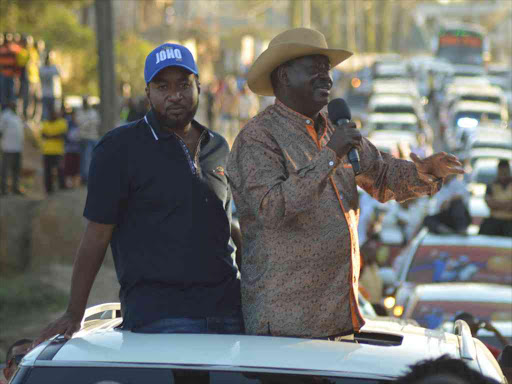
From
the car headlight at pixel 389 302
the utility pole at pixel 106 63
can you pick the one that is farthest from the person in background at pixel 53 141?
the car headlight at pixel 389 302

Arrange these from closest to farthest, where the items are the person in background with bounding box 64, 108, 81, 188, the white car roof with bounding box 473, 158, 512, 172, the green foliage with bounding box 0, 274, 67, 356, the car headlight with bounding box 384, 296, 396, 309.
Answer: the car headlight with bounding box 384, 296, 396, 309 < the green foliage with bounding box 0, 274, 67, 356 < the person in background with bounding box 64, 108, 81, 188 < the white car roof with bounding box 473, 158, 512, 172

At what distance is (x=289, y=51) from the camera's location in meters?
4.38

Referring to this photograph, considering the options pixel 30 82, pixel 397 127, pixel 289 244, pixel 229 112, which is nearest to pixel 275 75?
pixel 289 244

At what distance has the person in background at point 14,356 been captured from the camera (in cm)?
419

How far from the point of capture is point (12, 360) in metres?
4.33

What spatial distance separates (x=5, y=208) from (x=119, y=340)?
13.0 meters

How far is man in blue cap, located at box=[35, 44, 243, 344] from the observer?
4.39 meters

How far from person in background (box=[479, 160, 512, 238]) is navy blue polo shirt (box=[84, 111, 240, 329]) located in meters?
8.18

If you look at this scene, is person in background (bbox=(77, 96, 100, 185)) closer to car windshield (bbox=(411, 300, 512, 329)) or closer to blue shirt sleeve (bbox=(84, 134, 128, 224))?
car windshield (bbox=(411, 300, 512, 329))

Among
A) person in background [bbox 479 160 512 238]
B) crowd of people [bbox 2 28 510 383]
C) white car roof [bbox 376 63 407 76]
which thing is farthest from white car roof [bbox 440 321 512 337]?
white car roof [bbox 376 63 407 76]

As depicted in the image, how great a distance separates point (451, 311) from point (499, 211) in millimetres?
4323

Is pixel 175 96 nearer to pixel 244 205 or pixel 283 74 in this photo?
pixel 283 74

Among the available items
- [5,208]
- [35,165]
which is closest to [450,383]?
[5,208]

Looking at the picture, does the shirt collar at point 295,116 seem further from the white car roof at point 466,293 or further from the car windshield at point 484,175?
the car windshield at point 484,175
